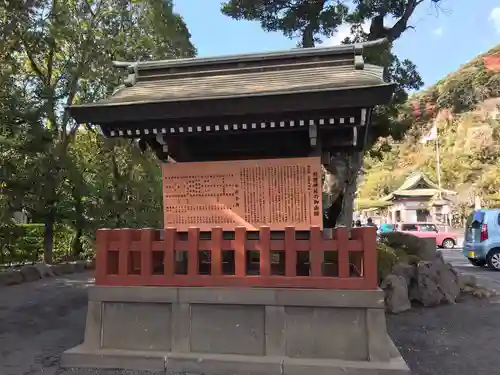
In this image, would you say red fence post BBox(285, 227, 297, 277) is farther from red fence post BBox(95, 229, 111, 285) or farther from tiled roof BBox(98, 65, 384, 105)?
red fence post BBox(95, 229, 111, 285)

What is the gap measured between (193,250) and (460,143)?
55.4m

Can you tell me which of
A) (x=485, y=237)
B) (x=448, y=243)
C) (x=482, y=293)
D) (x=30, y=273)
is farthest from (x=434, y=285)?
(x=448, y=243)

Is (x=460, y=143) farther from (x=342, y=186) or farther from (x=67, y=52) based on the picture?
(x=67, y=52)

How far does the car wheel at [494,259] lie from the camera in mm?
13579

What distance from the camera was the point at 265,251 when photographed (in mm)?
5406

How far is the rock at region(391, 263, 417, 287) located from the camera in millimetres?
9105

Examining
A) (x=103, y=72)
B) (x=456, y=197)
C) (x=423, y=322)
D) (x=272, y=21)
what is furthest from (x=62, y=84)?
(x=456, y=197)

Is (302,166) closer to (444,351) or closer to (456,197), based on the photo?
(444,351)

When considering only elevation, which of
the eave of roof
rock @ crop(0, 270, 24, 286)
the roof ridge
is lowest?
rock @ crop(0, 270, 24, 286)

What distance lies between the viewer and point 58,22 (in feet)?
41.2

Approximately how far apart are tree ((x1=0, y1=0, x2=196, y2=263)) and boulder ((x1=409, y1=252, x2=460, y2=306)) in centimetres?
961

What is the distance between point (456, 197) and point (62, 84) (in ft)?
113

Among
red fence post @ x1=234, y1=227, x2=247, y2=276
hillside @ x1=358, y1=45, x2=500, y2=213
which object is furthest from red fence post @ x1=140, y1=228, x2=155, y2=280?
hillside @ x1=358, y1=45, x2=500, y2=213

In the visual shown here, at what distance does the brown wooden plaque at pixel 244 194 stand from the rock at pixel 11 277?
7.22 metres
